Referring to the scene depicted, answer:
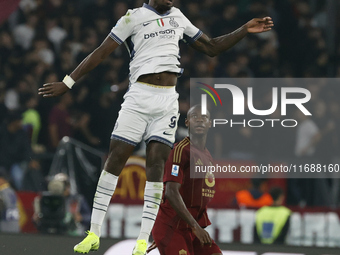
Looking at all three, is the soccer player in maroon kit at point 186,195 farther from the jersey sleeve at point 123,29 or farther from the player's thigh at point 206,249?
the jersey sleeve at point 123,29

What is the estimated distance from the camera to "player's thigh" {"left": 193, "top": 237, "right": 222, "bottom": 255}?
6613 millimetres

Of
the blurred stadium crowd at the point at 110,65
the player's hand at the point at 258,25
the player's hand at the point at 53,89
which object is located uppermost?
the blurred stadium crowd at the point at 110,65

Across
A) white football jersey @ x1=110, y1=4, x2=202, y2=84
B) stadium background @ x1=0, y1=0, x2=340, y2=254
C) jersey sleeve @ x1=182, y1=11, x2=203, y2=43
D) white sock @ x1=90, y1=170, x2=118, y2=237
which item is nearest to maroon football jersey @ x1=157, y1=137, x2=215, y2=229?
white sock @ x1=90, y1=170, x2=118, y2=237

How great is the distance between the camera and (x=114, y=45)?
20.1 feet

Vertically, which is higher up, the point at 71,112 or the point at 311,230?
the point at 71,112

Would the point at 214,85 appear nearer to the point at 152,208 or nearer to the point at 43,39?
the point at 43,39

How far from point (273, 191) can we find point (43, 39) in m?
5.54

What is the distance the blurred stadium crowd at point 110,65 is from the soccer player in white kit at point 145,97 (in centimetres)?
432

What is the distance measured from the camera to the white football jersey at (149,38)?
612cm

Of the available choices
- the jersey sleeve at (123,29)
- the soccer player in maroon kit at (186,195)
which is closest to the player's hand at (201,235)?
the soccer player in maroon kit at (186,195)

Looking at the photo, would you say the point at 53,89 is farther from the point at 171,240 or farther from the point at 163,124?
the point at 171,240

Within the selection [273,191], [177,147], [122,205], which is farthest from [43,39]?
A: [177,147]

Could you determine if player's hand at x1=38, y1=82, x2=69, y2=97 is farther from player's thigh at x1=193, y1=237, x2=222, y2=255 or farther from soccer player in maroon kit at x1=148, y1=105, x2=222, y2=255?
player's thigh at x1=193, y1=237, x2=222, y2=255

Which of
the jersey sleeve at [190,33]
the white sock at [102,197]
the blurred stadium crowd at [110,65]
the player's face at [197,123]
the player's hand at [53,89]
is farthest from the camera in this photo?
the blurred stadium crowd at [110,65]
